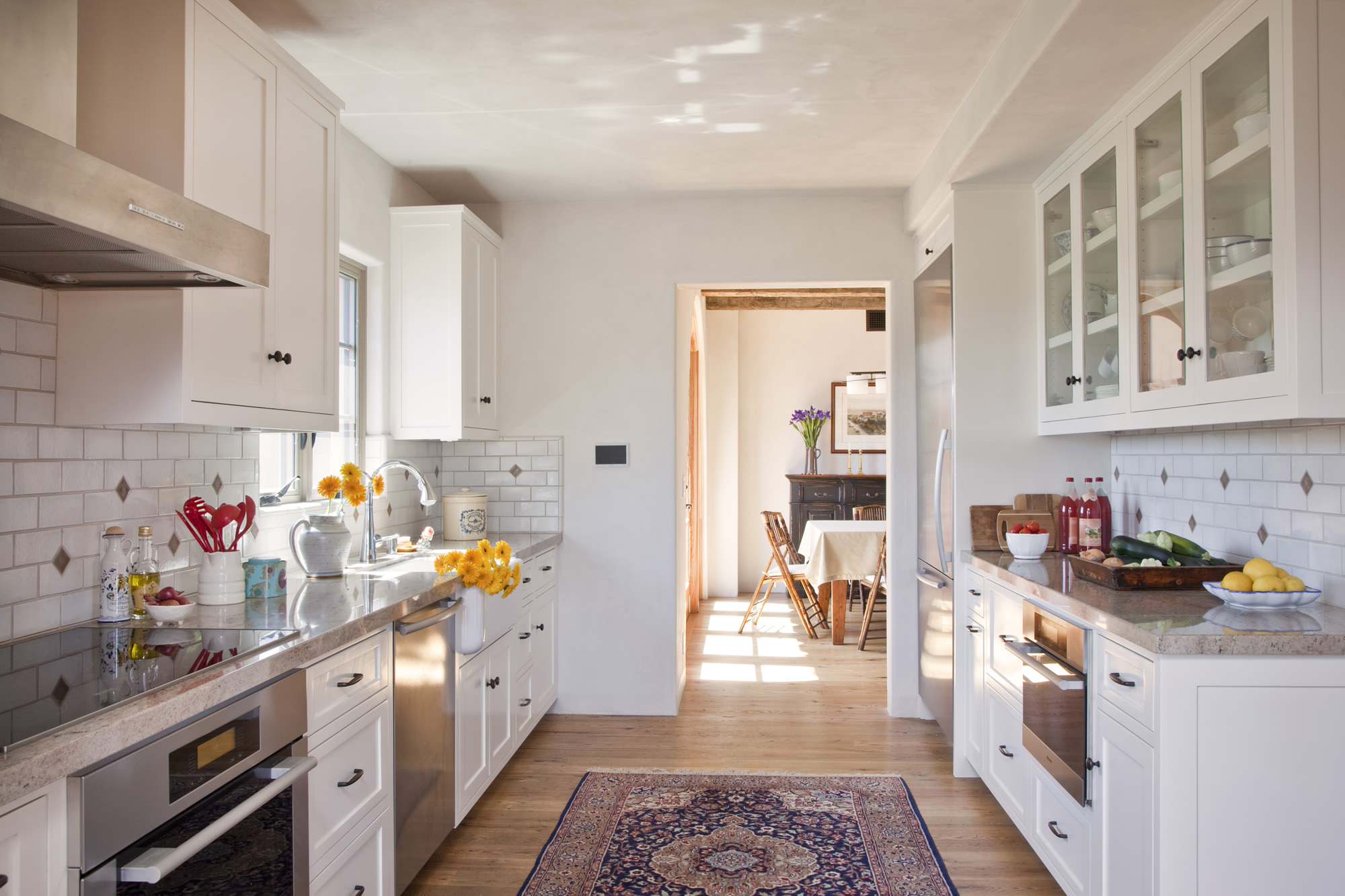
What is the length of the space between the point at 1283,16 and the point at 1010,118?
0.98 m

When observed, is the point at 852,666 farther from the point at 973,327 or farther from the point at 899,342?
the point at 973,327

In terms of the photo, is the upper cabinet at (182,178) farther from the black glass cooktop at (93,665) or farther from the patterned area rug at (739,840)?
the patterned area rug at (739,840)

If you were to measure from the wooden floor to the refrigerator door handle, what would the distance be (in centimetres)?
86

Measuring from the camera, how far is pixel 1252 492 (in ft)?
8.19

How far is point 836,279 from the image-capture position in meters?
4.32

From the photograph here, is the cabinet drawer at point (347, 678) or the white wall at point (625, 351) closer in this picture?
the cabinet drawer at point (347, 678)

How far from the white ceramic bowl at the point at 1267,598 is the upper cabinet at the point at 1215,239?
0.42 metres

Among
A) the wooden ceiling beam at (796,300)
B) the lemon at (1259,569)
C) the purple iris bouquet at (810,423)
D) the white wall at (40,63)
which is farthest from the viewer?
the purple iris bouquet at (810,423)

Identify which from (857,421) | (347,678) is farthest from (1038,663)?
(857,421)

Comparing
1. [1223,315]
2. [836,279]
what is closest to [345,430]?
[836,279]

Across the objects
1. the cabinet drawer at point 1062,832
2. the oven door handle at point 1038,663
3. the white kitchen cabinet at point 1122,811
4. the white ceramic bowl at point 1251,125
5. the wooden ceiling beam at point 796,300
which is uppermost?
the wooden ceiling beam at point 796,300

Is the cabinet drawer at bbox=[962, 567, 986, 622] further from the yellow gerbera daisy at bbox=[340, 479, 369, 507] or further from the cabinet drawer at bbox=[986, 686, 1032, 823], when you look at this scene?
the yellow gerbera daisy at bbox=[340, 479, 369, 507]

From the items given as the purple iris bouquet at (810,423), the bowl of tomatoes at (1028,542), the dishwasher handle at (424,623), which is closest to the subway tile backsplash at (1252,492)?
the bowl of tomatoes at (1028,542)

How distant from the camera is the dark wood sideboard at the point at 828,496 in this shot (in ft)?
24.2
